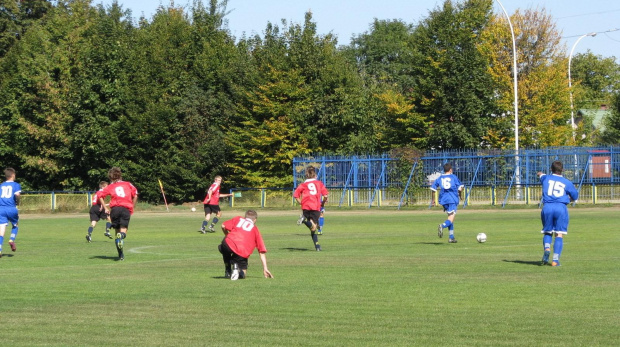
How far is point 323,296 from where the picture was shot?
12.1 m

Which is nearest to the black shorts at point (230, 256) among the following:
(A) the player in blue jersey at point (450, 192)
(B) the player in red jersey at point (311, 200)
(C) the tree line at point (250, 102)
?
(B) the player in red jersey at point (311, 200)

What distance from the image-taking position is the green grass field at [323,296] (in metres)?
9.07

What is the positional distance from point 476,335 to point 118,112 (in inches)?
2225

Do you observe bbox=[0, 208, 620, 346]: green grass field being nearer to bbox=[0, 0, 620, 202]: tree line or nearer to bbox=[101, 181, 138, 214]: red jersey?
bbox=[101, 181, 138, 214]: red jersey

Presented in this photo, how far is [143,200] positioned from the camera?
63.6 metres

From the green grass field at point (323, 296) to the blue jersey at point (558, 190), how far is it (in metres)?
1.29

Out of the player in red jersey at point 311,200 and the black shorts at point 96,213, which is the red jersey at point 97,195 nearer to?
the black shorts at point 96,213

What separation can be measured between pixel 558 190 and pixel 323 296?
5.92m

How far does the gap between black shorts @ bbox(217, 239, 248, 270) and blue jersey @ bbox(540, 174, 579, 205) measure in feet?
19.1

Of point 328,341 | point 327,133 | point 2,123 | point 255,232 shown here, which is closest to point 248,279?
point 255,232

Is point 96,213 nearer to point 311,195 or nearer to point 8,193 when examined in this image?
point 8,193

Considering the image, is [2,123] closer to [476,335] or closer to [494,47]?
[494,47]

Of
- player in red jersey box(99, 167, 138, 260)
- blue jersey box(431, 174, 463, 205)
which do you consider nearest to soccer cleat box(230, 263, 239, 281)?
player in red jersey box(99, 167, 138, 260)

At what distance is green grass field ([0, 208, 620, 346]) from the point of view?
29.8 ft
